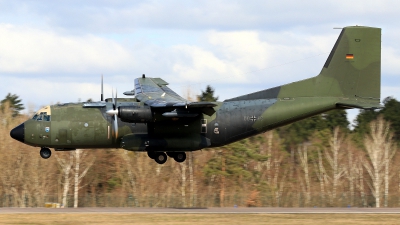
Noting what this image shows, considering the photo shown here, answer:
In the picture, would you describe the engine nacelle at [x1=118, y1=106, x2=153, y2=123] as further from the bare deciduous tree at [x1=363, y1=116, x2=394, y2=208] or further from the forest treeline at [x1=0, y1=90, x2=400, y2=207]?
the bare deciduous tree at [x1=363, y1=116, x2=394, y2=208]

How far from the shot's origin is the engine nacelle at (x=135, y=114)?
2792cm

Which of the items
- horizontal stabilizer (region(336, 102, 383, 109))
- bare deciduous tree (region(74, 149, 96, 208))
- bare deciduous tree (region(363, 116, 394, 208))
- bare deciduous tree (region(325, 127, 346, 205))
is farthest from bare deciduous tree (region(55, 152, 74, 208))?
horizontal stabilizer (region(336, 102, 383, 109))

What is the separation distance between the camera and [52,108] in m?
30.5

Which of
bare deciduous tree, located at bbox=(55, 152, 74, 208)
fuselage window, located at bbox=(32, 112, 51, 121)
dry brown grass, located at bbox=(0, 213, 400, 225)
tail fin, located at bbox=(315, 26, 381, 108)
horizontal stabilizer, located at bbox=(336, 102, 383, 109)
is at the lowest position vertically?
dry brown grass, located at bbox=(0, 213, 400, 225)

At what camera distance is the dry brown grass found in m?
30.1

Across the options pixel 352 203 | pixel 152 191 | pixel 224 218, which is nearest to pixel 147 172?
pixel 152 191

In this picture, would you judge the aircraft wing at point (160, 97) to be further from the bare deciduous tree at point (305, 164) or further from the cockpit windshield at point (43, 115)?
the bare deciduous tree at point (305, 164)

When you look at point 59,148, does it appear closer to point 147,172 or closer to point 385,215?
point 385,215

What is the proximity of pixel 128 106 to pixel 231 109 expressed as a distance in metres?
5.19

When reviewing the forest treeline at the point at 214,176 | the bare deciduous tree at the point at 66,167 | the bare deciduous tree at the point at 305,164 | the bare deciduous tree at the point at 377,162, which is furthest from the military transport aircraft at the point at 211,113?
the bare deciduous tree at the point at 305,164

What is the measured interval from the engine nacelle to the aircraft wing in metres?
0.37

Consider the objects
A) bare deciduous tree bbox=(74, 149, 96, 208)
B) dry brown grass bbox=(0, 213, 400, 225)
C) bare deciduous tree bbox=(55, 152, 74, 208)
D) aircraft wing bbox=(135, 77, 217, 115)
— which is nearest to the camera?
aircraft wing bbox=(135, 77, 217, 115)

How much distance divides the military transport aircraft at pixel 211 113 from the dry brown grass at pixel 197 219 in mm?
3045

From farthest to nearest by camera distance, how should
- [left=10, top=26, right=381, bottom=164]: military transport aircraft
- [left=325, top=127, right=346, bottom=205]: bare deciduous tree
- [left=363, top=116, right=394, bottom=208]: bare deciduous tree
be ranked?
[left=325, top=127, right=346, bottom=205]: bare deciduous tree, [left=363, top=116, right=394, bottom=208]: bare deciduous tree, [left=10, top=26, right=381, bottom=164]: military transport aircraft
